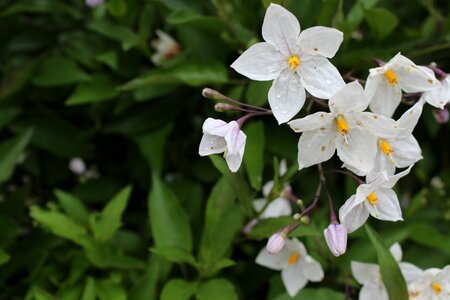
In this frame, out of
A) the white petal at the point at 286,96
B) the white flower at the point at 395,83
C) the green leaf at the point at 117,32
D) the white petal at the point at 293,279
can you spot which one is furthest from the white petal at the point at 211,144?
the green leaf at the point at 117,32

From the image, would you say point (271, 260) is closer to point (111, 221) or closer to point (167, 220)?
point (167, 220)

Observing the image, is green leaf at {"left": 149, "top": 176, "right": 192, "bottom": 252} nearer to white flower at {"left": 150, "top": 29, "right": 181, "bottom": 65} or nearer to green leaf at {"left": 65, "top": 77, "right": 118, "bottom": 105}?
green leaf at {"left": 65, "top": 77, "right": 118, "bottom": 105}

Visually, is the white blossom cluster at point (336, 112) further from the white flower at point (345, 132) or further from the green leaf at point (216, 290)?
the green leaf at point (216, 290)

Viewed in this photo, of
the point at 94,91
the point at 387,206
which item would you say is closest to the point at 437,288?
the point at 387,206

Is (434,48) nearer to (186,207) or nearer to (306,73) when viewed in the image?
(306,73)

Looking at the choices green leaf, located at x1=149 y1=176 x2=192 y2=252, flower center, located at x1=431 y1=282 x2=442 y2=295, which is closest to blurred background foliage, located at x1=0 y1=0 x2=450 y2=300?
green leaf, located at x1=149 y1=176 x2=192 y2=252
